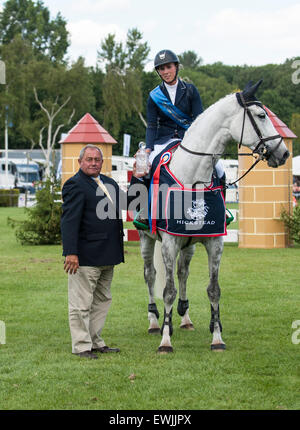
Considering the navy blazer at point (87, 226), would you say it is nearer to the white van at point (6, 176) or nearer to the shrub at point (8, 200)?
the shrub at point (8, 200)

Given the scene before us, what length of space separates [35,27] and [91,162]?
6801 cm

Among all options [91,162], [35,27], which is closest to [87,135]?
[91,162]

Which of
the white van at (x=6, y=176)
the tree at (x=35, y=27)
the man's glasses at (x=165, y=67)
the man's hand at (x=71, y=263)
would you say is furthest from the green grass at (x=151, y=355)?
the tree at (x=35, y=27)

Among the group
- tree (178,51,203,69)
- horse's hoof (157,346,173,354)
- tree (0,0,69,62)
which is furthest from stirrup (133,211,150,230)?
tree (178,51,203,69)

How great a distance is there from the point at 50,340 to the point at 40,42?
65.7 metres

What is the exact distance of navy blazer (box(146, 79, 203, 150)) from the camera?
680cm

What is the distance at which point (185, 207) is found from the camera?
20.7 feet

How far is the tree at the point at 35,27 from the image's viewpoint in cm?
6904

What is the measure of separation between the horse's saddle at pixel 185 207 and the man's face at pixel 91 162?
0.58 metres

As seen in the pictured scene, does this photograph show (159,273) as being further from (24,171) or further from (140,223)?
(24,171)

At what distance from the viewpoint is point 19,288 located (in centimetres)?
1026

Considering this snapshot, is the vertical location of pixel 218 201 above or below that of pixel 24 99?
below
